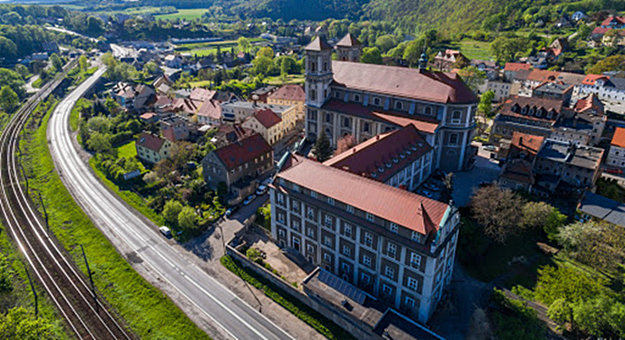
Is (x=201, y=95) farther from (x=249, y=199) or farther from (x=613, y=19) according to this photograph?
(x=613, y=19)

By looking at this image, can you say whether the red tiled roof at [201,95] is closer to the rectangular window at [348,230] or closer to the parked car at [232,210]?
the parked car at [232,210]

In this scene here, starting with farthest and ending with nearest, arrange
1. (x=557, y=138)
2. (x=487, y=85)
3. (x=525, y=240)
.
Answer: (x=487, y=85) < (x=557, y=138) < (x=525, y=240)

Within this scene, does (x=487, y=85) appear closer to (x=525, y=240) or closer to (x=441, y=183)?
(x=441, y=183)

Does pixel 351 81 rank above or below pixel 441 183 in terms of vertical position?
above

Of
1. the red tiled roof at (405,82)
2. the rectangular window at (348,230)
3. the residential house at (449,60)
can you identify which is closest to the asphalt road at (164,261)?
the rectangular window at (348,230)

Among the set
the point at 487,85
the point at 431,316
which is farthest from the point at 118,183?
the point at 487,85

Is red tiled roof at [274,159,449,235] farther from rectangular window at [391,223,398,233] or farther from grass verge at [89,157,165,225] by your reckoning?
grass verge at [89,157,165,225]
